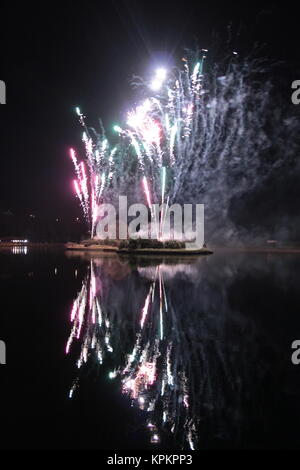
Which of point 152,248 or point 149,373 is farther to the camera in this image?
point 152,248

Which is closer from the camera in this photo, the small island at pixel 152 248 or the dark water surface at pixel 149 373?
the dark water surface at pixel 149 373

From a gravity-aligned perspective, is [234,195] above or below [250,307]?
above

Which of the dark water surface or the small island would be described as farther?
the small island

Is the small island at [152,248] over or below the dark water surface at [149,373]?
over

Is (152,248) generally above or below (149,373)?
above

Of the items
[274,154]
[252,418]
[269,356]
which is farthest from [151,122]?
[252,418]

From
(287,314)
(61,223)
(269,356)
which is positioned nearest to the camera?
(269,356)

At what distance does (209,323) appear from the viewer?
7.44 meters

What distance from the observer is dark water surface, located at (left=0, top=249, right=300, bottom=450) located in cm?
351

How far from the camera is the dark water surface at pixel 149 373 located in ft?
11.5

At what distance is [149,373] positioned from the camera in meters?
4.93

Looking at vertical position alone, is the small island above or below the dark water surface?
above
